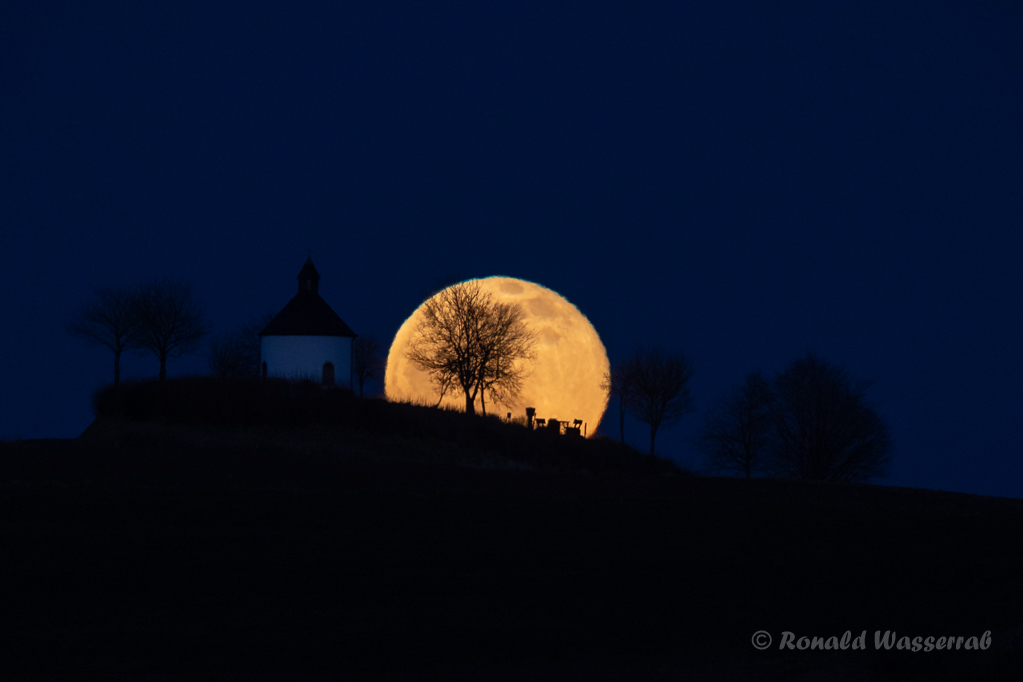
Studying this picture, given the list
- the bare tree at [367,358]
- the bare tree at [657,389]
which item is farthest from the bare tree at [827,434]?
the bare tree at [367,358]

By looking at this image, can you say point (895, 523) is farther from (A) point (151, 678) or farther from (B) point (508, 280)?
(B) point (508, 280)

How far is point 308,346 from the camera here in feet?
163

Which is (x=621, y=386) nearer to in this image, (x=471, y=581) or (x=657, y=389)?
(x=657, y=389)

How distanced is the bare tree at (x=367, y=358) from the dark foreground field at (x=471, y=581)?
50678 mm

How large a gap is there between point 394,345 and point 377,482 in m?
28.0

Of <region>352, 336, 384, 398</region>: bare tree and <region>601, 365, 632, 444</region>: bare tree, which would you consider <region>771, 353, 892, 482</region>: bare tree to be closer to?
<region>601, 365, 632, 444</region>: bare tree

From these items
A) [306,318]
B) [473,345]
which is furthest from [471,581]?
[306,318]

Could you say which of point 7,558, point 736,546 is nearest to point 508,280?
point 736,546

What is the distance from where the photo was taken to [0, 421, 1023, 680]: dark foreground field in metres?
9.16

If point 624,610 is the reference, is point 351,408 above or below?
above

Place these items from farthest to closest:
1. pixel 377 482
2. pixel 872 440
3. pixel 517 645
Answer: pixel 872 440, pixel 377 482, pixel 517 645

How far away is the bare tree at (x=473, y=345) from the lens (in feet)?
154

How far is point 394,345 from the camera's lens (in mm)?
51781

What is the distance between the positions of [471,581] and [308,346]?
38619 millimetres
